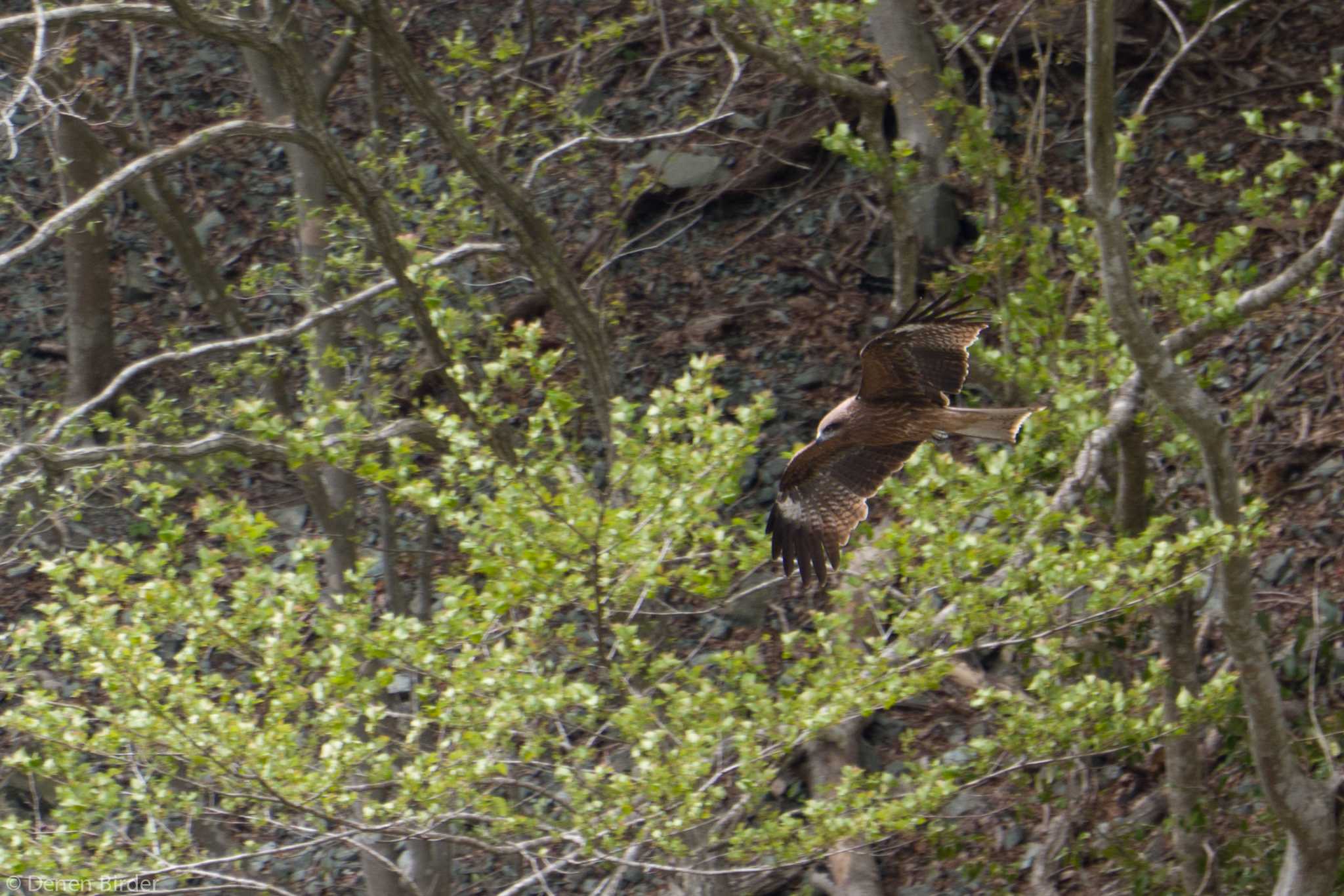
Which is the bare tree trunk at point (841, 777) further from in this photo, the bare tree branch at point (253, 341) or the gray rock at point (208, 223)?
the gray rock at point (208, 223)

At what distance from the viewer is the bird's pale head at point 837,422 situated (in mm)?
6312

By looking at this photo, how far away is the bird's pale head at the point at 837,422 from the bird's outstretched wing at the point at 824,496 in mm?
62

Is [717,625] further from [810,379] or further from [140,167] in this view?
[140,167]

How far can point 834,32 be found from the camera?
8312 mm

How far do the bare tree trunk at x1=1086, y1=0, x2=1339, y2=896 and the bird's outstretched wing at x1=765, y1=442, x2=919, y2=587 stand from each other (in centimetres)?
125

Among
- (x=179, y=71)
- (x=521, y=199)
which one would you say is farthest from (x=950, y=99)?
(x=179, y=71)

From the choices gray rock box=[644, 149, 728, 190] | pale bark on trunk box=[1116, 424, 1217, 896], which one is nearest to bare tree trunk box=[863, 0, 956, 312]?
gray rock box=[644, 149, 728, 190]

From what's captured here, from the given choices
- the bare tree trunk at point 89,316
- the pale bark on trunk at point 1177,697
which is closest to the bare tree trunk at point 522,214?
the pale bark on trunk at point 1177,697

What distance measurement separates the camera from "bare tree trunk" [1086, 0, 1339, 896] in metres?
5.08

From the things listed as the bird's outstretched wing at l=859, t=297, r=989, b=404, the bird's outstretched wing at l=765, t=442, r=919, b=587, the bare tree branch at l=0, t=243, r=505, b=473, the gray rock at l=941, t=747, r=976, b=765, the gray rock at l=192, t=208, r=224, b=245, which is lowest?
the gray rock at l=941, t=747, r=976, b=765

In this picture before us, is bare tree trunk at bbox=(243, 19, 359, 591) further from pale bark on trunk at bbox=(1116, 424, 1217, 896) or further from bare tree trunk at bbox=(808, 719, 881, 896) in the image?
pale bark on trunk at bbox=(1116, 424, 1217, 896)

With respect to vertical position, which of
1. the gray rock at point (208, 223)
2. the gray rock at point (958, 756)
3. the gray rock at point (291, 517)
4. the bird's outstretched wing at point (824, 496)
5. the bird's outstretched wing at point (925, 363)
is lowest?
the gray rock at point (958, 756)

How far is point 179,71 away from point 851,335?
25.1 feet

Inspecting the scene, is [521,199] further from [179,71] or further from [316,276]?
[179,71]
